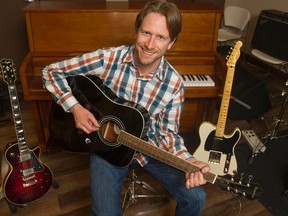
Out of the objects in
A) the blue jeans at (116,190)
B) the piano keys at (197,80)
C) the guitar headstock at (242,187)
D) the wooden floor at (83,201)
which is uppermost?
the piano keys at (197,80)

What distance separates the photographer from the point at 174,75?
146 centimetres

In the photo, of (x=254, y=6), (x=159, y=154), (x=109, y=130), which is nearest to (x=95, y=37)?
(x=109, y=130)

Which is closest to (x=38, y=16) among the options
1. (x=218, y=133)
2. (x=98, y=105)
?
(x=98, y=105)

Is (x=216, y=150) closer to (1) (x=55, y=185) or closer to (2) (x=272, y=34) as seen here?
(1) (x=55, y=185)

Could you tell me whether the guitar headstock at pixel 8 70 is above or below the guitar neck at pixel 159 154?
above

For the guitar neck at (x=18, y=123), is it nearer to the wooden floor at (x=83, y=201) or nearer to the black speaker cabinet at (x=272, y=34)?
the wooden floor at (x=83, y=201)

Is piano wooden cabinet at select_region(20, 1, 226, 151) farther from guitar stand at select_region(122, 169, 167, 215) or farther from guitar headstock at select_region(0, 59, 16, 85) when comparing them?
guitar stand at select_region(122, 169, 167, 215)

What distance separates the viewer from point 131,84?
145cm

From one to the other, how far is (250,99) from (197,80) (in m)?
0.72

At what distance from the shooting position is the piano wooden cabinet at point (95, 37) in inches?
77.2

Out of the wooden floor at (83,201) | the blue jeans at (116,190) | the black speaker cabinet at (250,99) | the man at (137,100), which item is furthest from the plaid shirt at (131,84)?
the black speaker cabinet at (250,99)

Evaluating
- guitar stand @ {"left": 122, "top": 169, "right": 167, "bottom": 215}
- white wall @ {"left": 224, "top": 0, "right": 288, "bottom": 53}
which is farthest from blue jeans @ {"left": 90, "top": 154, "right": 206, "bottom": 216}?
white wall @ {"left": 224, "top": 0, "right": 288, "bottom": 53}

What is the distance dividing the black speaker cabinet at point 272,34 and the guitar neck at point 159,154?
309 centimetres

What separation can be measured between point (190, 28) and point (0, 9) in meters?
2.14
